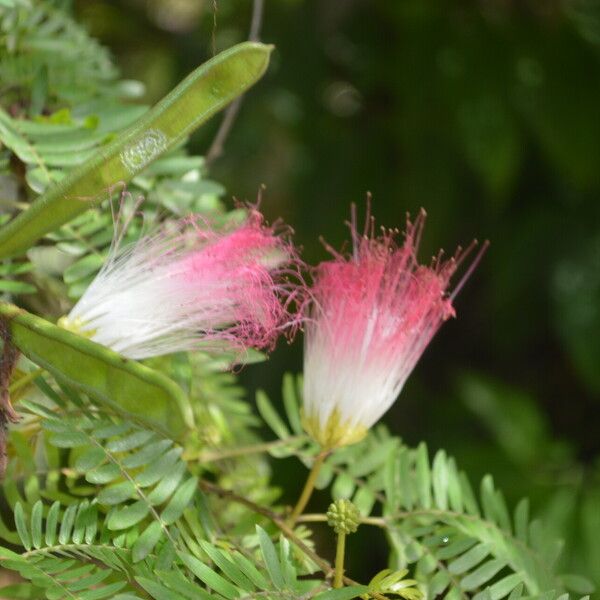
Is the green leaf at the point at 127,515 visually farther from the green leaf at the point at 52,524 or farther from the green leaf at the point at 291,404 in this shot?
the green leaf at the point at 291,404

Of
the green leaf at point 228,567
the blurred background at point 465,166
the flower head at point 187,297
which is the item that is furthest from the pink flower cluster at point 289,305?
the blurred background at point 465,166

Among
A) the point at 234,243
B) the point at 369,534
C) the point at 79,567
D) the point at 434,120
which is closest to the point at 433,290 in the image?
the point at 234,243

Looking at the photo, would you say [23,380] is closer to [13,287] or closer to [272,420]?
[13,287]

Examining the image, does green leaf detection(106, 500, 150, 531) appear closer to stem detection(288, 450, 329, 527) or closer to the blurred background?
stem detection(288, 450, 329, 527)

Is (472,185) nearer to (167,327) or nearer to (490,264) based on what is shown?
(490,264)

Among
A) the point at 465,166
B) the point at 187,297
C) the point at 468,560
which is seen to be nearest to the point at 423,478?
the point at 468,560
